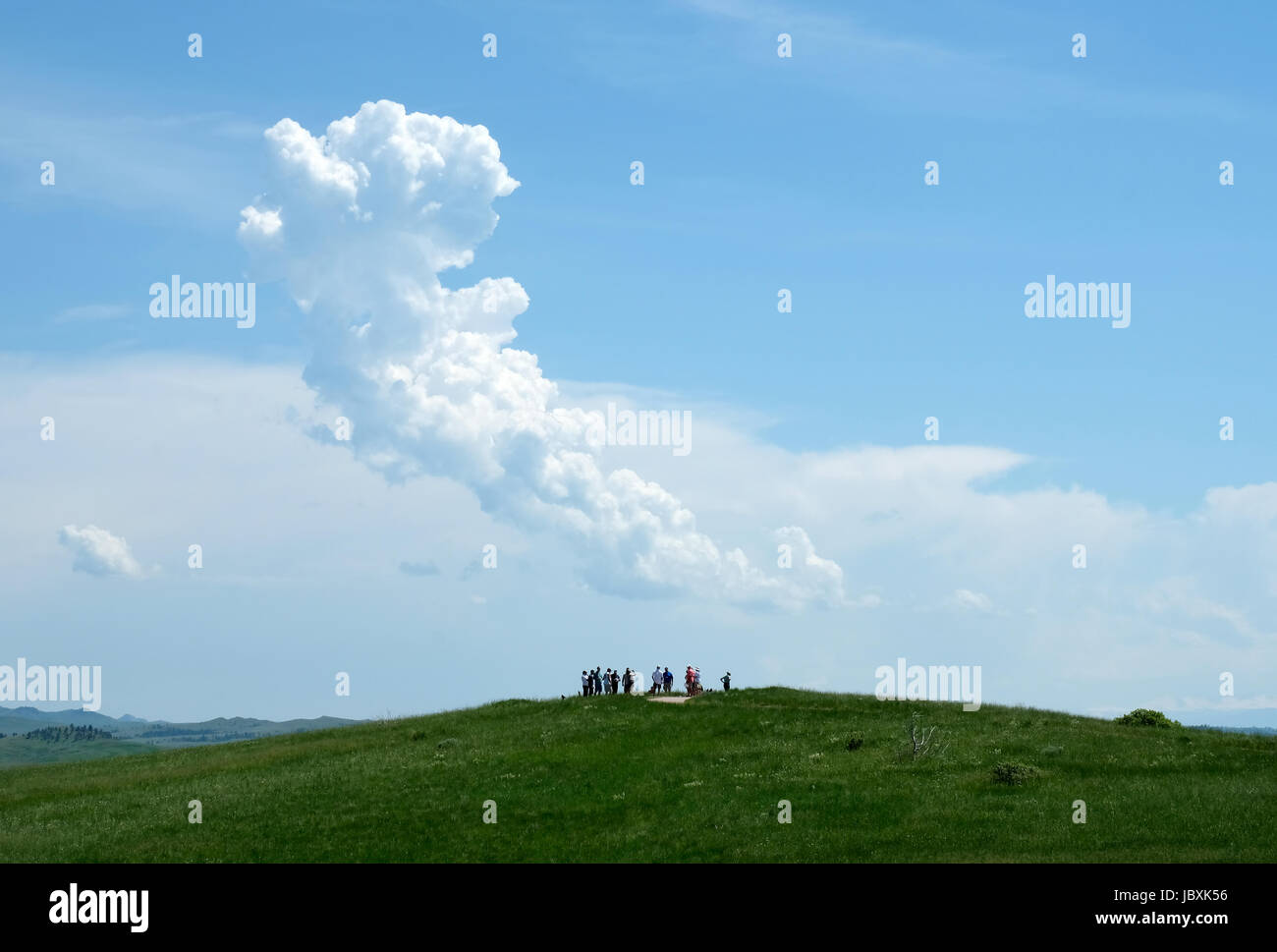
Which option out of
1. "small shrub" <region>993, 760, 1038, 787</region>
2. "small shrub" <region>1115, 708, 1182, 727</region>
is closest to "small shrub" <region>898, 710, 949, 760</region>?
"small shrub" <region>993, 760, 1038, 787</region>

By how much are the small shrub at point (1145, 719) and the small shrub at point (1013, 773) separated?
1877 cm

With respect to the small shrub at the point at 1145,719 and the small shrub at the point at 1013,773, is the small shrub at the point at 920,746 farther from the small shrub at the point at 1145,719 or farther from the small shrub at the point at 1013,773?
the small shrub at the point at 1145,719

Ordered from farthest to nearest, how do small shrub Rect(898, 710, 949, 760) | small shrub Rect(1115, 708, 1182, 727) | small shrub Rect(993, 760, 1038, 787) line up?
small shrub Rect(1115, 708, 1182, 727) < small shrub Rect(898, 710, 949, 760) < small shrub Rect(993, 760, 1038, 787)

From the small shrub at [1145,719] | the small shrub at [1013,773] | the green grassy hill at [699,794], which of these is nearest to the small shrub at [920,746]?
the green grassy hill at [699,794]

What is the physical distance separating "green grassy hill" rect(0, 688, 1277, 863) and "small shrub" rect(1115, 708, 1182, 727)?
3318 mm

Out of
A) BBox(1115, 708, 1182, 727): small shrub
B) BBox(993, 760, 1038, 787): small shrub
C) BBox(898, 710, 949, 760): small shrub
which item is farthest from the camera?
BBox(1115, 708, 1182, 727): small shrub

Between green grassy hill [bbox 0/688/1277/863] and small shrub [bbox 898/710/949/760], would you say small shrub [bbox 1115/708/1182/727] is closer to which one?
green grassy hill [bbox 0/688/1277/863]

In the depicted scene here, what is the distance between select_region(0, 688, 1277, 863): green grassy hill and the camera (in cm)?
4175

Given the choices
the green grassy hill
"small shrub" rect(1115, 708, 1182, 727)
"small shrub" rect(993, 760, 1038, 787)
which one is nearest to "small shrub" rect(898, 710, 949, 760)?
the green grassy hill

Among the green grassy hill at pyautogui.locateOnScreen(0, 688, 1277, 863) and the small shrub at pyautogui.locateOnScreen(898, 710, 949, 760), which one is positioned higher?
the small shrub at pyautogui.locateOnScreen(898, 710, 949, 760)

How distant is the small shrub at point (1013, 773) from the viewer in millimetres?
48125

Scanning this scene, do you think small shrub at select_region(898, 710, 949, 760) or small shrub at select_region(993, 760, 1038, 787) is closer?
small shrub at select_region(993, 760, 1038, 787)
